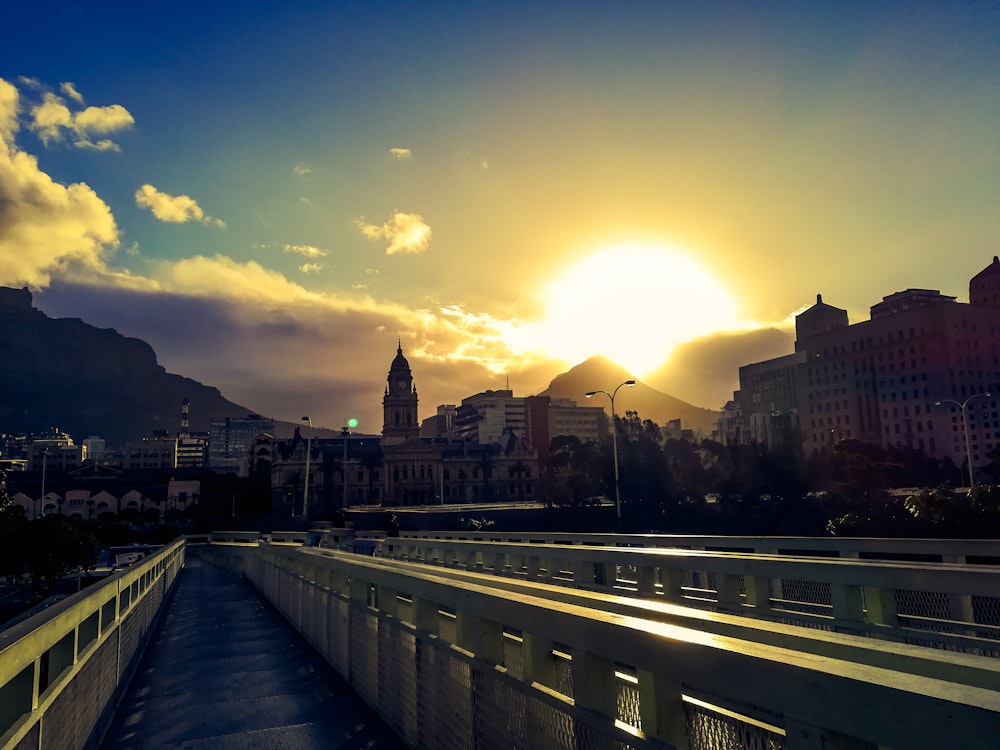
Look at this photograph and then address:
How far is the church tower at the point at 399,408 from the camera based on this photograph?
149500 millimetres

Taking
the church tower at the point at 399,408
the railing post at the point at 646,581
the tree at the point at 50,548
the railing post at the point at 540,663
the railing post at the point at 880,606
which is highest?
the church tower at the point at 399,408

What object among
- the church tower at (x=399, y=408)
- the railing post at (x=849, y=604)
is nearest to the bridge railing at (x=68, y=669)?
the railing post at (x=849, y=604)

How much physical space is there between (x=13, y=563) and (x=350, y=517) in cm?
4651

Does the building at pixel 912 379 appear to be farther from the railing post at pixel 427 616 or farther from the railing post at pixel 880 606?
the railing post at pixel 427 616

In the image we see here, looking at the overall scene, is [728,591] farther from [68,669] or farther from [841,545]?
[68,669]


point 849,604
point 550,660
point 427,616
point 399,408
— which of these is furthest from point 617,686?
point 399,408

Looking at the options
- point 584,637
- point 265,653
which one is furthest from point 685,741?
point 265,653

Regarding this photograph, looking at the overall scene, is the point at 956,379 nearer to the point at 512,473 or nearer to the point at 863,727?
the point at 512,473

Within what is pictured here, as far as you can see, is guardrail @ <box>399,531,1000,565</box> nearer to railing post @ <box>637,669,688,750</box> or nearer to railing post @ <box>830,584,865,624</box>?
railing post @ <box>830,584,865,624</box>

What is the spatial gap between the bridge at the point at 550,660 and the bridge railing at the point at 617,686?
0.4 inches

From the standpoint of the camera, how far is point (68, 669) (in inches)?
196

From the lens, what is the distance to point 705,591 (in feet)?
34.0

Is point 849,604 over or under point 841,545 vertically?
under

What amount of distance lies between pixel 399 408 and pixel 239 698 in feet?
472
